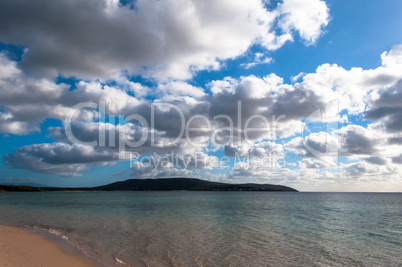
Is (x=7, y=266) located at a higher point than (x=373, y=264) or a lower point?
higher

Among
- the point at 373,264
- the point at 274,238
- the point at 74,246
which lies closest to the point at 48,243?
the point at 74,246

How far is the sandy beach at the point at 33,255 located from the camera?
46.4 ft

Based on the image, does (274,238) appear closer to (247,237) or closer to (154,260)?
(247,237)

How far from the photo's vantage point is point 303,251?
20641 millimetres

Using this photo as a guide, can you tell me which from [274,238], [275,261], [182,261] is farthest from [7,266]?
[274,238]

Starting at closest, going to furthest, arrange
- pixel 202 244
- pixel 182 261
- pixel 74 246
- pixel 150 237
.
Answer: pixel 182 261, pixel 74 246, pixel 202 244, pixel 150 237

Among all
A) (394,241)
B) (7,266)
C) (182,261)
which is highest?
(7,266)

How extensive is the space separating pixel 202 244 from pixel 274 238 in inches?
307

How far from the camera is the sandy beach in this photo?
14138 millimetres

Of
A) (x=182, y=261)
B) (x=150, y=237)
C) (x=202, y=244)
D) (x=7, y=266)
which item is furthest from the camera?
(x=150, y=237)

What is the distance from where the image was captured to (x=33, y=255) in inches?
631

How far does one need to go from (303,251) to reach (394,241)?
12.9m

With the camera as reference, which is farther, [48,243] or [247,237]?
[247,237]

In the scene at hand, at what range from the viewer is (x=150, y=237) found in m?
24.9
